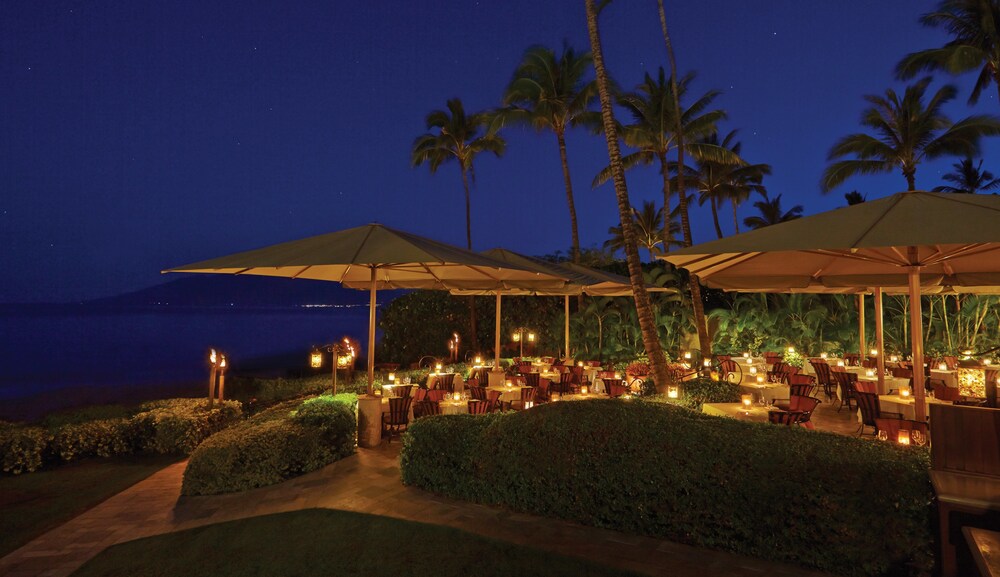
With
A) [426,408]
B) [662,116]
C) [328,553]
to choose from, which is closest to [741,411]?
[426,408]

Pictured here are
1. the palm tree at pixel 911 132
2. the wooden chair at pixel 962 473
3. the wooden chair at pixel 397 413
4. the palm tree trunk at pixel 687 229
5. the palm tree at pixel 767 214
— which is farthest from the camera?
the palm tree at pixel 767 214

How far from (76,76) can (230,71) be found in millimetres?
11555

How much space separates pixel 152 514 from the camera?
556cm

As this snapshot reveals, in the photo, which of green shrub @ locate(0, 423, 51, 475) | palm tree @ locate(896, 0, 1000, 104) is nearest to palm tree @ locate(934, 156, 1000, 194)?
palm tree @ locate(896, 0, 1000, 104)

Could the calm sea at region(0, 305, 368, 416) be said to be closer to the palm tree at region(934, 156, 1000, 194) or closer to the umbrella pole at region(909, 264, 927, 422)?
the umbrella pole at region(909, 264, 927, 422)

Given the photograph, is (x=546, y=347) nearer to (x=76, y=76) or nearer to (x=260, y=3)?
(x=260, y=3)

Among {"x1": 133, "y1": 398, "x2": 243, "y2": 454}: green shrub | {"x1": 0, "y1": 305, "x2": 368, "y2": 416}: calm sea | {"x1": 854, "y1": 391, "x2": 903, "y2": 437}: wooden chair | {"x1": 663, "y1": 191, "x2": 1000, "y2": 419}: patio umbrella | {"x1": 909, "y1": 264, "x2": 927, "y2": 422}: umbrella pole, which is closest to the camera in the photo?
{"x1": 663, "y1": 191, "x2": 1000, "y2": 419}: patio umbrella

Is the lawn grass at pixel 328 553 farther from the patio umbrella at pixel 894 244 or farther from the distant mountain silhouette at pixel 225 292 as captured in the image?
the distant mountain silhouette at pixel 225 292

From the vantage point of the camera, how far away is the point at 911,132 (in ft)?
83.7

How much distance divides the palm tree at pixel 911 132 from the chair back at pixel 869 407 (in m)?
24.3

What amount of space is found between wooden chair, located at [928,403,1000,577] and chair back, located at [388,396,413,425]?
6427mm

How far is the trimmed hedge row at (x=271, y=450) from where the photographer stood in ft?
19.9

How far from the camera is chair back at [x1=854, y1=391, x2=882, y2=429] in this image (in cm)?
713

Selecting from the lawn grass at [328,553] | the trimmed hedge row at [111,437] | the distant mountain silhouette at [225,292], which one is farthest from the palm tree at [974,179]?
the distant mountain silhouette at [225,292]
